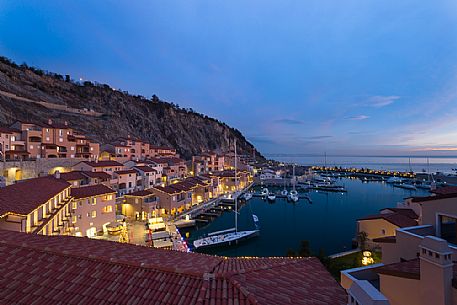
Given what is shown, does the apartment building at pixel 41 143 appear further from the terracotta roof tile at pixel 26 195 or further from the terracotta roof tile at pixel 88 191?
the terracotta roof tile at pixel 26 195

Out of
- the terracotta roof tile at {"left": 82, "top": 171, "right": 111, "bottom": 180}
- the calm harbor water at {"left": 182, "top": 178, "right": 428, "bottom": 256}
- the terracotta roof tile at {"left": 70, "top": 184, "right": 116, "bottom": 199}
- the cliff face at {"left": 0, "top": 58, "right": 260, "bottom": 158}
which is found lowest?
the calm harbor water at {"left": 182, "top": 178, "right": 428, "bottom": 256}

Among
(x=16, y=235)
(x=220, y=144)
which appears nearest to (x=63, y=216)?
(x=16, y=235)

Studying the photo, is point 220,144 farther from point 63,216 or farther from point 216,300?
point 216,300

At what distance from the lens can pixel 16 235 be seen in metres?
6.74

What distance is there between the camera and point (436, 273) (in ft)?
14.7

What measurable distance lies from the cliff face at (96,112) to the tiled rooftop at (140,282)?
49713 millimetres

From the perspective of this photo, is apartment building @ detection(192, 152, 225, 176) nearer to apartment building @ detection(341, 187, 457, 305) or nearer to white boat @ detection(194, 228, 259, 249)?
white boat @ detection(194, 228, 259, 249)

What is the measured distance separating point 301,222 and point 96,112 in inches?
2315

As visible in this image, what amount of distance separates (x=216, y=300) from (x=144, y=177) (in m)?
36.1

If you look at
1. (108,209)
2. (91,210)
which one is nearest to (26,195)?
(91,210)

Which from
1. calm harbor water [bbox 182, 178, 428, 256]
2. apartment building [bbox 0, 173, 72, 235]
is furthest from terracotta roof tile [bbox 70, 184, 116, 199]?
calm harbor water [bbox 182, 178, 428, 256]

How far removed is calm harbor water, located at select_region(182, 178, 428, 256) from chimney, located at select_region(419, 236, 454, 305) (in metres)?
20.9

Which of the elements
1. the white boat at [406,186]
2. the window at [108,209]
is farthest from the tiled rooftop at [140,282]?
the white boat at [406,186]

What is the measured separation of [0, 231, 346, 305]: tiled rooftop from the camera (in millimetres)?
3852
